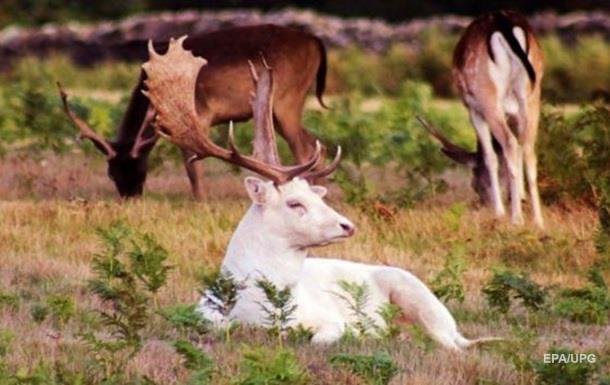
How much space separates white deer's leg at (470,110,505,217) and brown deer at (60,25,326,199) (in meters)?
1.68

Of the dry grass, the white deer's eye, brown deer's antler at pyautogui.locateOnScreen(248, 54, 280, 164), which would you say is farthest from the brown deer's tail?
the white deer's eye

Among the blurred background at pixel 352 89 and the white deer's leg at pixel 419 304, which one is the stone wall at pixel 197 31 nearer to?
the blurred background at pixel 352 89

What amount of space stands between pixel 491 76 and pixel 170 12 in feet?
108

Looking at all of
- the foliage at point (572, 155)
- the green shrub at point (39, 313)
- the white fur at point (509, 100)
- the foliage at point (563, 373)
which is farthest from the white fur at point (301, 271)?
the white fur at point (509, 100)

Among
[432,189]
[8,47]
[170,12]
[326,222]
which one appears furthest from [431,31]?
[326,222]

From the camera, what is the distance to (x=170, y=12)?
50844 millimetres

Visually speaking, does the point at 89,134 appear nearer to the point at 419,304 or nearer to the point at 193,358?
the point at 419,304

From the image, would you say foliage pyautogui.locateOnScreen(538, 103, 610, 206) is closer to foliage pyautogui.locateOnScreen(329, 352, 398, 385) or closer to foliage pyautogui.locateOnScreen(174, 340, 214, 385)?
foliage pyautogui.locateOnScreen(329, 352, 398, 385)

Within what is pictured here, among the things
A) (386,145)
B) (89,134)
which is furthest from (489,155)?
(386,145)

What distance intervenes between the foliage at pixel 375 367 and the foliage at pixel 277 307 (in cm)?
92

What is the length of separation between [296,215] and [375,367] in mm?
1838

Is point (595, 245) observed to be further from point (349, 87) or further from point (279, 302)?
point (349, 87)

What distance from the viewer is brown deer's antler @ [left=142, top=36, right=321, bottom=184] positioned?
12531mm

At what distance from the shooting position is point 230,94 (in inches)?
A: 759
